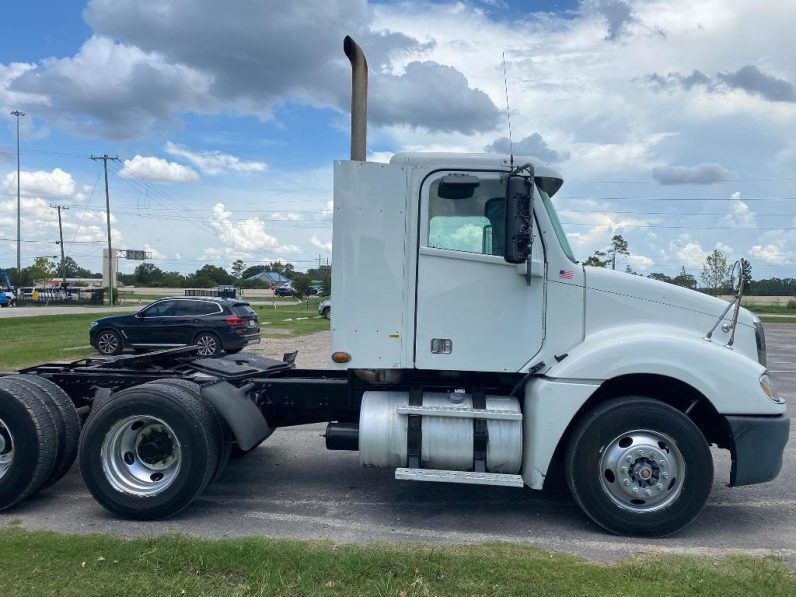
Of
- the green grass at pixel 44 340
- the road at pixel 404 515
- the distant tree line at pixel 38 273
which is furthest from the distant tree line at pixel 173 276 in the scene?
the road at pixel 404 515

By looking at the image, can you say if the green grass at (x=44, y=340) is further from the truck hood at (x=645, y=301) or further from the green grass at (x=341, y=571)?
the truck hood at (x=645, y=301)

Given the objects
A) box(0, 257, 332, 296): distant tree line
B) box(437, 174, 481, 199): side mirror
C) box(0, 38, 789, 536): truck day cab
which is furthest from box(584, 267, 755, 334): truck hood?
box(0, 257, 332, 296): distant tree line

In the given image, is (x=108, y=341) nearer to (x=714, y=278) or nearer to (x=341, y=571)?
(x=341, y=571)

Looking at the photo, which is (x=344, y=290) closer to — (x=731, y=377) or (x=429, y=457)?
(x=429, y=457)

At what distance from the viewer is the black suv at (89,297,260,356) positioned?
1819cm

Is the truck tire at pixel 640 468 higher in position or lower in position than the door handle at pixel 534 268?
lower

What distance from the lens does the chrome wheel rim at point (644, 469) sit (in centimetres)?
468

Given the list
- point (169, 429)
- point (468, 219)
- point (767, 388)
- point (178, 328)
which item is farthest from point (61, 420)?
point (178, 328)

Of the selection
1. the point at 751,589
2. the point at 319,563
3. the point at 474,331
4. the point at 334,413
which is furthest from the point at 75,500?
the point at 751,589

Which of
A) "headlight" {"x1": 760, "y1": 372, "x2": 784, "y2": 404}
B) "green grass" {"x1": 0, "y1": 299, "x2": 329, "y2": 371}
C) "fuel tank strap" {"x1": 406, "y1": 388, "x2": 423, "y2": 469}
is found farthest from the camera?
"green grass" {"x1": 0, "y1": 299, "x2": 329, "y2": 371}

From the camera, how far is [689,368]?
4684 millimetres

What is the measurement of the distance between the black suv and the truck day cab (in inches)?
511

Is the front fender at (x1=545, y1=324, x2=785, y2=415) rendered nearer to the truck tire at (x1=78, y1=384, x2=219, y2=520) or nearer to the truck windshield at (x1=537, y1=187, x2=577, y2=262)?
the truck windshield at (x1=537, y1=187, x2=577, y2=262)

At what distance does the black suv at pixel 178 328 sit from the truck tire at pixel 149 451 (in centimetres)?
1305
